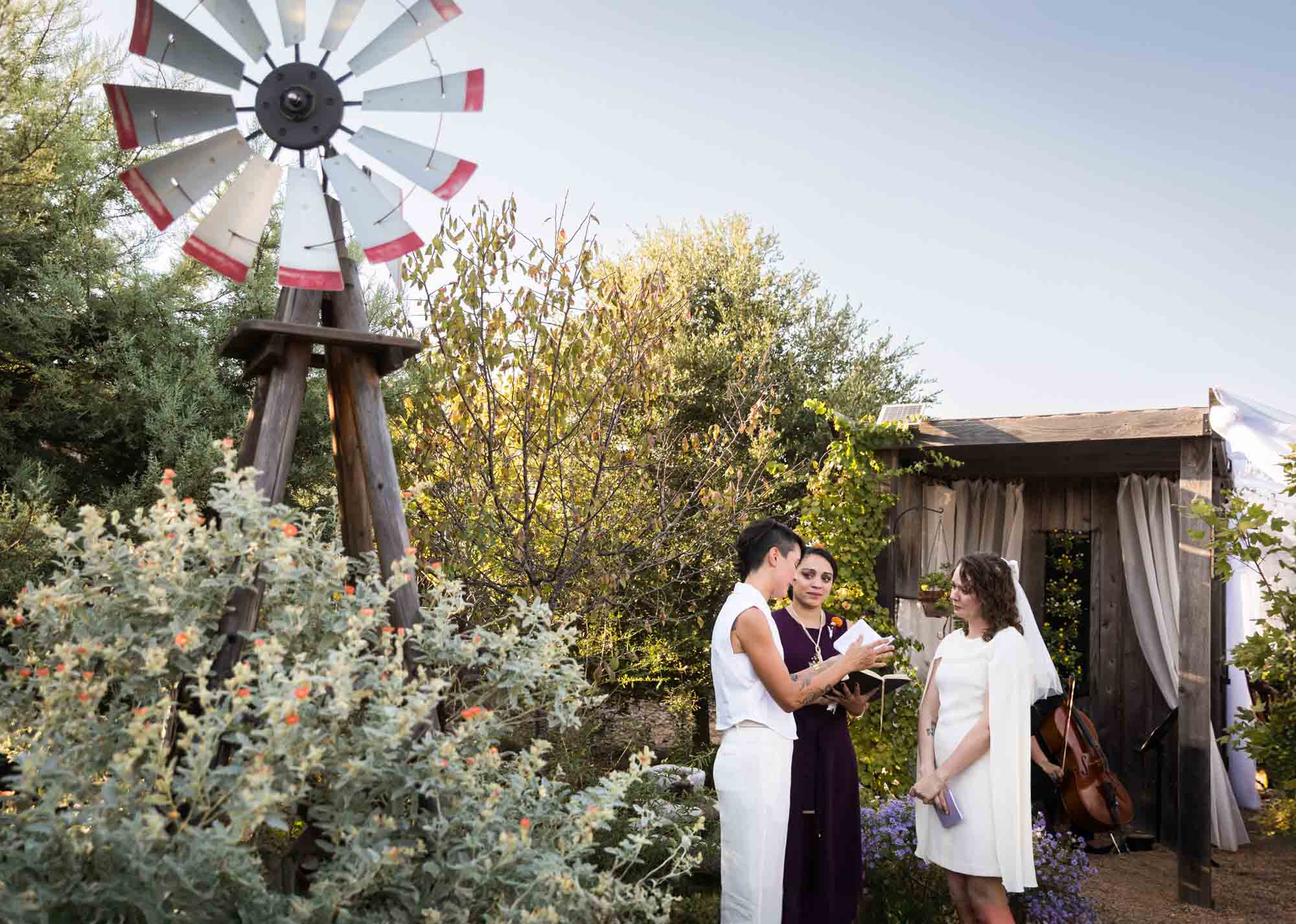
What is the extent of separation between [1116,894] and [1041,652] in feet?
6.60

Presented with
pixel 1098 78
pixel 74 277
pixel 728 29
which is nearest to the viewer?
pixel 74 277

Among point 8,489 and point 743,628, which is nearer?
point 743,628

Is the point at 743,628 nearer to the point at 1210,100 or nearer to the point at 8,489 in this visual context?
the point at 8,489

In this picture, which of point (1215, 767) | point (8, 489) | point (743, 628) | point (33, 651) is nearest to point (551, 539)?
point (743, 628)

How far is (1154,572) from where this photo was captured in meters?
7.63

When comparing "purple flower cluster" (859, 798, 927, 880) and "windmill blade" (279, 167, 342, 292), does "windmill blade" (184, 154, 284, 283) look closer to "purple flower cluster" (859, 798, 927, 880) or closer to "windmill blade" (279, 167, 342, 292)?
"windmill blade" (279, 167, 342, 292)

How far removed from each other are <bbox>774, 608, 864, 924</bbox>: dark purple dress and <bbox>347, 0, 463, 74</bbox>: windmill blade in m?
2.65

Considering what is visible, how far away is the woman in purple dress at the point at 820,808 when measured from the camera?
3658 mm

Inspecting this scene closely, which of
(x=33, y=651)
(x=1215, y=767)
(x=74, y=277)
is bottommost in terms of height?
(x=1215, y=767)

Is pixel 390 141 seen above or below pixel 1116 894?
above

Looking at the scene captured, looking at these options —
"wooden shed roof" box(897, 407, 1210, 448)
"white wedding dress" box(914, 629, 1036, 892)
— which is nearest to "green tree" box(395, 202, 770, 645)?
"wooden shed roof" box(897, 407, 1210, 448)

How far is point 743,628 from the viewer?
3.26 m

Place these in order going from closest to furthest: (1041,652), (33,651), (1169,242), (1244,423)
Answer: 1. (33,651)
2. (1041,652)
3. (1244,423)
4. (1169,242)

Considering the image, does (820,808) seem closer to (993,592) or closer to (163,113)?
(993,592)
